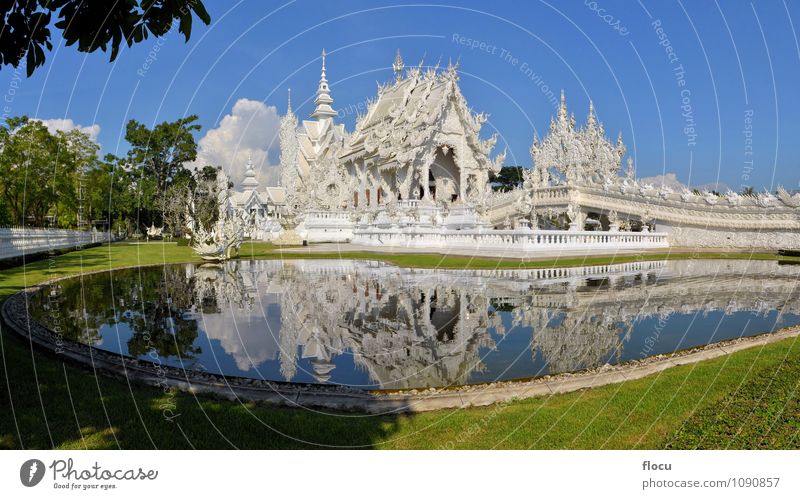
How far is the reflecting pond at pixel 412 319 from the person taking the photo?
677cm

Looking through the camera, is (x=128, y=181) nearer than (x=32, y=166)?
No

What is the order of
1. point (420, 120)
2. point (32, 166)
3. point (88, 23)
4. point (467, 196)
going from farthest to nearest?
Answer: point (467, 196) → point (420, 120) → point (32, 166) → point (88, 23)

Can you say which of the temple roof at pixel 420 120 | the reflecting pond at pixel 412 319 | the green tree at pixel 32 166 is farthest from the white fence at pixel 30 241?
the temple roof at pixel 420 120

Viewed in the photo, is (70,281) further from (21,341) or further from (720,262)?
(720,262)

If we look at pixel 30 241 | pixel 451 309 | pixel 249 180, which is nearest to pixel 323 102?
pixel 249 180

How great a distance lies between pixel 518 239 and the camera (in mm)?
23594

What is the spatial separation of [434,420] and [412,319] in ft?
16.5

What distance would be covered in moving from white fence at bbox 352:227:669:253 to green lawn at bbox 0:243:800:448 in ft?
58.6

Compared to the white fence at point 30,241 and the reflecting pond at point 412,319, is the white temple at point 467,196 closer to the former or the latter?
the reflecting pond at point 412,319

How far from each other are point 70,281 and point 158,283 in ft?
10.2

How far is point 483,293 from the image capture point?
1295cm

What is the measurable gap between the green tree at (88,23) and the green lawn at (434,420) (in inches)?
123

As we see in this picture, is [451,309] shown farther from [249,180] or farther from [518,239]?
Answer: [249,180]

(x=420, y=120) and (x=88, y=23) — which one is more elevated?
(x=420, y=120)
